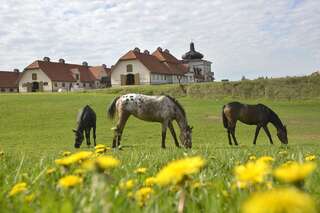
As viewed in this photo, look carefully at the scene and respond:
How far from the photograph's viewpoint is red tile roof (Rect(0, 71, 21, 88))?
106438 mm

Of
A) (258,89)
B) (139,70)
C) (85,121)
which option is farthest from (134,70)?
(85,121)

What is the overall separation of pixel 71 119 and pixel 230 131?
66.7ft

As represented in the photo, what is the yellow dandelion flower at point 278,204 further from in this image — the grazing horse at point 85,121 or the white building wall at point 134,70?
the white building wall at point 134,70

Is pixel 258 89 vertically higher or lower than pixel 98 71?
lower

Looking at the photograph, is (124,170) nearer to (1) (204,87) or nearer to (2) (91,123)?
(2) (91,123)

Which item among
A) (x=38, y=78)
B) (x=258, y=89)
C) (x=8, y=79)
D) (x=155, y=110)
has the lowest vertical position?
(x=155, y=110)

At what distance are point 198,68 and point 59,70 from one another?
39.9 metres

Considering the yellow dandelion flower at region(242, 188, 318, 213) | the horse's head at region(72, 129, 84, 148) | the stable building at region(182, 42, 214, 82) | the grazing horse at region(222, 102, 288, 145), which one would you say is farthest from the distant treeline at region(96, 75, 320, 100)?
the yellow dandelion flower at region(242, 188, 318, 213)

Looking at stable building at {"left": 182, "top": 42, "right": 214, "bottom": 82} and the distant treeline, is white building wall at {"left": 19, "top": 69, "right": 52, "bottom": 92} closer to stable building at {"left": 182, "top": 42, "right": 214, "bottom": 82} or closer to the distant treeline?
stable building at {"left": 182, "top": 42, "right": 214, "bottom": 82}

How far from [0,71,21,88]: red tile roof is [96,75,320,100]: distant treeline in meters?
60.2

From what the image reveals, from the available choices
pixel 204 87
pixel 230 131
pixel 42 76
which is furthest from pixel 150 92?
pixel 42 76

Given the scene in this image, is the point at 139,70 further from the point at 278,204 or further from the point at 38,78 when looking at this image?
the point at 278,204

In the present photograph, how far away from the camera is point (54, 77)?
94688 mm

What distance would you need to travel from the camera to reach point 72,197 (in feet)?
6.57
